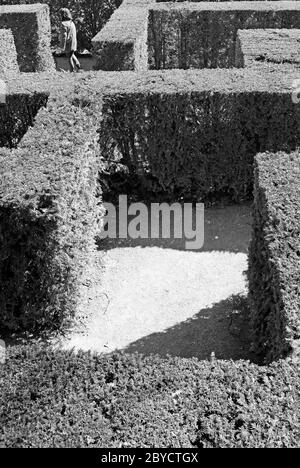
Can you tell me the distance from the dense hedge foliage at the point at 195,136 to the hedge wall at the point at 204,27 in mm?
6568

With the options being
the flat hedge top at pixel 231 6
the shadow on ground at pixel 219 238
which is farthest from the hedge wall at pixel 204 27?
the shadow on ground at pixel 219 238

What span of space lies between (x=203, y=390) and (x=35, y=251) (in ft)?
10.5

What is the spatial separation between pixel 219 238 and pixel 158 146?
6.14 feet

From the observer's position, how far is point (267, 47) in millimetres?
11680

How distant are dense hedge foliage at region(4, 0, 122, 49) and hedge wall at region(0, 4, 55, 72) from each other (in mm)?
1941

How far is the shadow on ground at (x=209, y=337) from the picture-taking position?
23.2 feet

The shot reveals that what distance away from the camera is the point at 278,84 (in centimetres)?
948

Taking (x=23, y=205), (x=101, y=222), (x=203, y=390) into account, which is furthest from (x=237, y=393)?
(x=101, y=222)

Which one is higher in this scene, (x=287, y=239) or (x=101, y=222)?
(x=287, y=239)

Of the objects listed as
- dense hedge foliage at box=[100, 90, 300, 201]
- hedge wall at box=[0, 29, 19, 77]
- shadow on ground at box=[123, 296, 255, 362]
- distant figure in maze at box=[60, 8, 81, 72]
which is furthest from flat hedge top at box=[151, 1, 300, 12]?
shadow on ground at box=[123, 296, 255, 362]

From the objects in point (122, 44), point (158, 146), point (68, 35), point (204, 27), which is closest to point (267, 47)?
point (122, 44)

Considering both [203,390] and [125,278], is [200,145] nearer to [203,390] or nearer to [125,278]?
[125,278]

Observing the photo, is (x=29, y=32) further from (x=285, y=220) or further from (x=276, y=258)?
(x=276, y=258)

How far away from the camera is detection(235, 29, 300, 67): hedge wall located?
11.2 m
